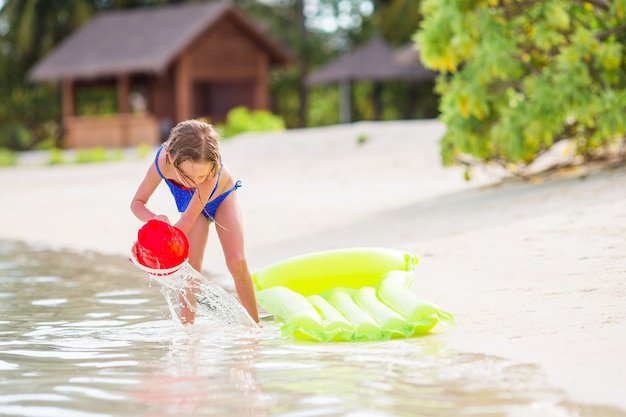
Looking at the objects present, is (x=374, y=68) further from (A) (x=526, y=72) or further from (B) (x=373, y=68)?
(A) (x=526, y=72)

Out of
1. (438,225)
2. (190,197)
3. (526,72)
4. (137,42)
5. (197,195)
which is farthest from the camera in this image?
(137,42)

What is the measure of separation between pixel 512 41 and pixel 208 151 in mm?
6325

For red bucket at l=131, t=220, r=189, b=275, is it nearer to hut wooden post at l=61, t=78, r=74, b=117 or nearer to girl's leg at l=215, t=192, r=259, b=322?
girl's leg at l=215, t=192, r=259, b=322

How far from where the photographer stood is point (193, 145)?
5586 mm

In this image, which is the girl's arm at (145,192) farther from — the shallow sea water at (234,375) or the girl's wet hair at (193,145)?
the shallow sea water at (234,375)

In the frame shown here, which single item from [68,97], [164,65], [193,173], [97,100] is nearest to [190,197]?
[193,173]

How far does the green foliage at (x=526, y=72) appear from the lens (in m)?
10.6

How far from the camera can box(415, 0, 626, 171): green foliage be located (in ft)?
34.7

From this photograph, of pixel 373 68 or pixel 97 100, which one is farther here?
pixel 97 100

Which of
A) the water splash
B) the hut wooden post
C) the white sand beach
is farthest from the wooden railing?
the water splash

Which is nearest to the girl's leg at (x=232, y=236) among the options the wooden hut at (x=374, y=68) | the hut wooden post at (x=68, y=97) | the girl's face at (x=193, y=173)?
the girl's face at (x=193, y=173)

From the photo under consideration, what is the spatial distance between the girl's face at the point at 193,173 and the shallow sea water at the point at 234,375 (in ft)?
2.82

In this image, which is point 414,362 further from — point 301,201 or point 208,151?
point 301,201

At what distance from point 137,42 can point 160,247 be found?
23.7 meters
